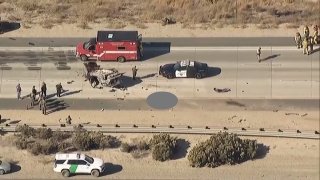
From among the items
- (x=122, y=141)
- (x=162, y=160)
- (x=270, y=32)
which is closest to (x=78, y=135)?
(x=122, y=141)

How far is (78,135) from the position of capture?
4331 centimetres

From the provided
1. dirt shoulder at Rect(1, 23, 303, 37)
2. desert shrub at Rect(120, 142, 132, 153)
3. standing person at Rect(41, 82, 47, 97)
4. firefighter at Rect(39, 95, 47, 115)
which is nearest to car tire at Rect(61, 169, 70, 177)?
desert shrub at Rect(120, 142, 132, 153)

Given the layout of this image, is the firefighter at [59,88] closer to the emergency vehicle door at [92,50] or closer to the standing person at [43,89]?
the standing person at [43,89]

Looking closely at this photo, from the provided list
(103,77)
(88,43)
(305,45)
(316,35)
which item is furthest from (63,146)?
(316,35)

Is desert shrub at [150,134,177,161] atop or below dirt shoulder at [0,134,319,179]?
atop

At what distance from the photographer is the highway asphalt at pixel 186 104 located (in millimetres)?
46013

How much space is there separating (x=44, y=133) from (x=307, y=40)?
1937cm

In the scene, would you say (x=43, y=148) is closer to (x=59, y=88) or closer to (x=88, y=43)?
(x=59, y=88)

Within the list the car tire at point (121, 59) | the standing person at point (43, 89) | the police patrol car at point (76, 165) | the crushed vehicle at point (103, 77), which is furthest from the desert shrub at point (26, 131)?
the car tire at point (121, 59)

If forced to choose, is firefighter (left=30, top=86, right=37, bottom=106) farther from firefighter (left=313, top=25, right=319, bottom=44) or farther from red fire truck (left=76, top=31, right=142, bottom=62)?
firefighter (left=313, top=25, right=319, bottom=44)

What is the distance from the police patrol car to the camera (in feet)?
134

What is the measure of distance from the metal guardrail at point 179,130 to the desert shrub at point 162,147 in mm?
1502

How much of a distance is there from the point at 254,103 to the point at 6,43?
63.2 feet

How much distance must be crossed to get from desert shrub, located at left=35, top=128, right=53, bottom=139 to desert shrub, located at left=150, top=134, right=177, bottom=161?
6278 millimetres
